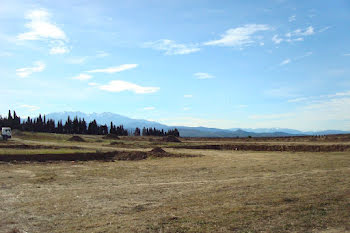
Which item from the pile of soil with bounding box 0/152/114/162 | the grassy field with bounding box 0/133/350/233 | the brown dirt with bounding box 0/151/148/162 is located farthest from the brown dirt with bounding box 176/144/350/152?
the grassy field with bounding box 0/133/350/233

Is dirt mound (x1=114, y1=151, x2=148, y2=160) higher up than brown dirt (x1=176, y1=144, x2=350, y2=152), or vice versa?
brown dirt (x1=176, y1=144, x2=350, y2=152)

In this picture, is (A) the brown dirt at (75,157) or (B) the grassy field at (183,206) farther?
(A) the brown dirt at (75,157)

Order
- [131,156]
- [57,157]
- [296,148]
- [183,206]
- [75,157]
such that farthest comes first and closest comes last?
[296,148] → [131,156] → [75,157] → [57,157] → [183,206]

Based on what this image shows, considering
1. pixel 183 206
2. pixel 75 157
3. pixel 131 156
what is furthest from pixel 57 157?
pixel 183 206

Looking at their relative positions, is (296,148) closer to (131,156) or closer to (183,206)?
(131,156)

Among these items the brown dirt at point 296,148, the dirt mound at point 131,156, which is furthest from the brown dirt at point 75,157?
the brown dirt at point 296,148

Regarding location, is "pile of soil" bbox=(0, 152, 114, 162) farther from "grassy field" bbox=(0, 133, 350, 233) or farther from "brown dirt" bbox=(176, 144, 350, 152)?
"brown dirt" bbox=(176, 144, 350, 152)

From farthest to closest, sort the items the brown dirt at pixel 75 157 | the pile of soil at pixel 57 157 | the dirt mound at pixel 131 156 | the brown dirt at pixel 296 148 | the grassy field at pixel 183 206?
1. the brown dirt at pixel 296 148
2. the dirt mound at pixel 131 156
3. the brown dirt at pixel 75 157
4. the pile of soil at pixel 57 157
5. the grassy field at pixel 183 206

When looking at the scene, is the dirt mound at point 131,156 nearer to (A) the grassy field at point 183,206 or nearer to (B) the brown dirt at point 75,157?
(B) the brown dirt at point 75,157

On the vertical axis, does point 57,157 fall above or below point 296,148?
below

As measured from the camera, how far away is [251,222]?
1020cm

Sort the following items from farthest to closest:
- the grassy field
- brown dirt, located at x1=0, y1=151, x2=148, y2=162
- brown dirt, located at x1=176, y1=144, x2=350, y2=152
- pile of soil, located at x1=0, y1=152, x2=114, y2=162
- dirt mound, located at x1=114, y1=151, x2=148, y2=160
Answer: brown dirt, located at x1=176, y1=144, x2=350, y2=152 → dirt mound, located at x1=114, y1=151, x2=148, y2=160 → brown dirt, located at x1=0, y1=151, x2=148, y2=162 → pile of soil, located at x1=0, y1=152, x2=114, y2=162 → the grassy field

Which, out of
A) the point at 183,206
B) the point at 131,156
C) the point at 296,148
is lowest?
the point at 131,156

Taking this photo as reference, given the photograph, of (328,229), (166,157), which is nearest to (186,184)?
(328,229)
